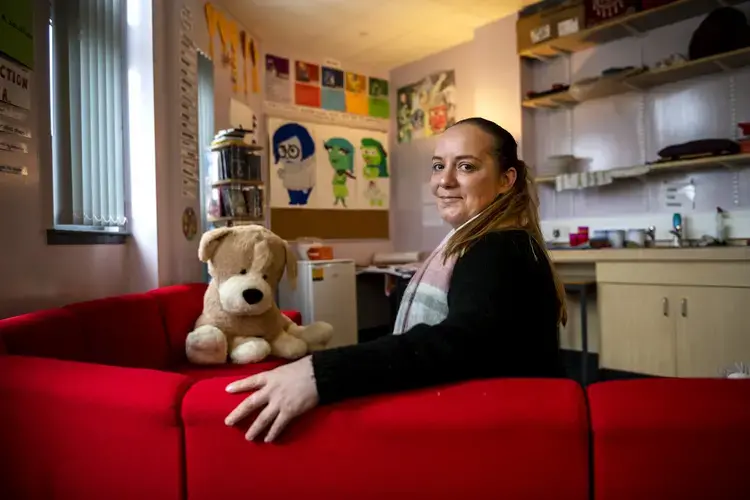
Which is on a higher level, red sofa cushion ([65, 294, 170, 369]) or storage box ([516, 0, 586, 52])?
storage box ([516, 0, 586, 52])

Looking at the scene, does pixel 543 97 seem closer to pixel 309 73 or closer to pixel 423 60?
pixel 423 60

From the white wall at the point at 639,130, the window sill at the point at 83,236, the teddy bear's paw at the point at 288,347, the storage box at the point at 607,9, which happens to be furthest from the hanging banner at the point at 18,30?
the white wall at the point at 639,130

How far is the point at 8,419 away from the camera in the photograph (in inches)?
34.8

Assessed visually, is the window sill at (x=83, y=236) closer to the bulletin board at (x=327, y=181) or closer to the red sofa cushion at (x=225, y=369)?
the red sofa cushion at (x=225, y=369)

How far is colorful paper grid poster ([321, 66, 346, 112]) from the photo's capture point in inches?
200

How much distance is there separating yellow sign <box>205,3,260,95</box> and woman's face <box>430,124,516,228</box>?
116 inches

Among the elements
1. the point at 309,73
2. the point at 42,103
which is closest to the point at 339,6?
the point at 309,73

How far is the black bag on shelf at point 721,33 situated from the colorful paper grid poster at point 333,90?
299 centimetres

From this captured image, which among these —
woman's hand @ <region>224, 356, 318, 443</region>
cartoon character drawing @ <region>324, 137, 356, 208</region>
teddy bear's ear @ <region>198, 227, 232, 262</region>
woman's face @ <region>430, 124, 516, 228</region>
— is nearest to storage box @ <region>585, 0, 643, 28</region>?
cartoon character drawing @ <region>324, 137, 356, 208</region>

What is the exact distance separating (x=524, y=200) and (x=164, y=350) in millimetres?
1738

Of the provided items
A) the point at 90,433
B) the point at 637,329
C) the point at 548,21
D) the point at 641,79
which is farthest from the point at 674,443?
the point at 548,21

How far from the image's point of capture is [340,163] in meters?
5.20

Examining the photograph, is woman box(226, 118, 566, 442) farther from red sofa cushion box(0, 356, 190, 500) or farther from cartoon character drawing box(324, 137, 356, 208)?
cartoon character drawing box(324, 137, 356, 208)

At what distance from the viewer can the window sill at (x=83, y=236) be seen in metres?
2.02
